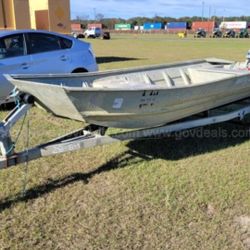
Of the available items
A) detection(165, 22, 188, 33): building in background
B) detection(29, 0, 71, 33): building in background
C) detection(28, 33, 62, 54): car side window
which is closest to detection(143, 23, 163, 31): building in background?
detection(165, 22, 188, 33): building in background

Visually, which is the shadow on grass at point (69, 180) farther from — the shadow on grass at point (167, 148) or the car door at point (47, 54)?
the car door at point (47, 54)

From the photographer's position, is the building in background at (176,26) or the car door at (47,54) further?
the building in background at (176,26)

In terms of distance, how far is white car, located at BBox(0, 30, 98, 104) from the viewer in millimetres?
7484

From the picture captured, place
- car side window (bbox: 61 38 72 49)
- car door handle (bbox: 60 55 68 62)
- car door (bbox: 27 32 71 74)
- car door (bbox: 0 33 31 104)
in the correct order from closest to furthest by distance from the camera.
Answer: car door (bbox: 0 33 31 104), car door (bbox: 27 32 71 74), car door handle (bbox: 60 55 68 62), car side window (bbox: 61 38 72 49)

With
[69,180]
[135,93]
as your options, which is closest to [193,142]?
[135,93]

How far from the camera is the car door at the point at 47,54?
7816 millimetres

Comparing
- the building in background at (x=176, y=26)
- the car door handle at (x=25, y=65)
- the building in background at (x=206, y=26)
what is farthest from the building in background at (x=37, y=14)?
the building in background at (x=176, y=26)

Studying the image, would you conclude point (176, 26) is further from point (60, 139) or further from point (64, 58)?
point (60, 139)

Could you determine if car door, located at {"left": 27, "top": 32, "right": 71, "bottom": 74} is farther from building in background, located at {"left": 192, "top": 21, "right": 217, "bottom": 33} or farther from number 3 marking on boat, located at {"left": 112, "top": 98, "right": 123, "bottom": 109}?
building in background, located at {"left": 192, "top": 21, "right": 217, "bottom": 33}

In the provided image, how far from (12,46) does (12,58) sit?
0.90 feet

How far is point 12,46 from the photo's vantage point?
763 cm

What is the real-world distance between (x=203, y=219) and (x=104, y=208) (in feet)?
3.30

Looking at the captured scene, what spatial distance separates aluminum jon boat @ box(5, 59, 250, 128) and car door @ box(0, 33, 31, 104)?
2425 millimetres

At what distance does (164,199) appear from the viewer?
420 centimetres
